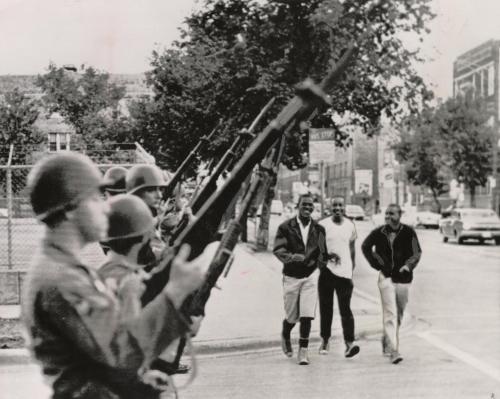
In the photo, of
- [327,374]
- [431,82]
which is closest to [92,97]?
[431,82]

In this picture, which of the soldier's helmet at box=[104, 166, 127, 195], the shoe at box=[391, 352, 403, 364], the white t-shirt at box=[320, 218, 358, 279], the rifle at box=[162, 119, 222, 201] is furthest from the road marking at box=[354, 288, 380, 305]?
the soldier's helmet at box=[104, 166, 127, 195]

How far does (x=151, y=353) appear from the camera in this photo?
1.62 metres

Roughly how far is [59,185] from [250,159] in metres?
0.39

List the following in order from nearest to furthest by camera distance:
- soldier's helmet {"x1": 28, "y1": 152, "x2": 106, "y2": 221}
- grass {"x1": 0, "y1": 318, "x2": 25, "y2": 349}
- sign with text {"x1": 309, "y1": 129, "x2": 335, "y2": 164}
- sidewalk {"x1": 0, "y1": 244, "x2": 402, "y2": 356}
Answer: soldier's helmet {"x1": 28, "y1": 152, "x2": 106, "y2": 221} < sign with text {"x1": 309, "y1": 129, "x2": 335, "y2": 164} < sidewalk {"x1": 0, "y1": 244, "x2": 402, "y2": 356} < grass {"x1": 0, "y1": 318, "x2": 25, "y2": 349}

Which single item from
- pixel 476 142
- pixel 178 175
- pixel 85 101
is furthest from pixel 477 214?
pixel 178 175

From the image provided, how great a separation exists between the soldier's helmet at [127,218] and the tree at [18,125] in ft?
3.60

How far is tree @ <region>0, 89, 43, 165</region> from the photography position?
2875mm

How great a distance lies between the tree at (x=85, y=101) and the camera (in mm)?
2848

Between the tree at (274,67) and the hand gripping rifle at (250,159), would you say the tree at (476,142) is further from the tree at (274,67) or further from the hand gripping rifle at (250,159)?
the hand gripping rifle at (250,159)

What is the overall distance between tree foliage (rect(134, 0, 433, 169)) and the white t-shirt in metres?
0.85

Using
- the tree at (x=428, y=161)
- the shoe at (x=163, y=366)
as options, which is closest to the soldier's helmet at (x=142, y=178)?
the shoe at (x=163, y=366)

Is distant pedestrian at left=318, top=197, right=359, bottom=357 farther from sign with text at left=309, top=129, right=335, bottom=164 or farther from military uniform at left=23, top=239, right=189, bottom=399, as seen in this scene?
military uniform at left=23, top=239, right=189, bottom=399

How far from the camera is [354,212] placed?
166 inches

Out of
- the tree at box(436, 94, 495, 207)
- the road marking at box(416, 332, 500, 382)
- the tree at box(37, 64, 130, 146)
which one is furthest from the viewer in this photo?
the tree at box(436, 94, 495, 207)
